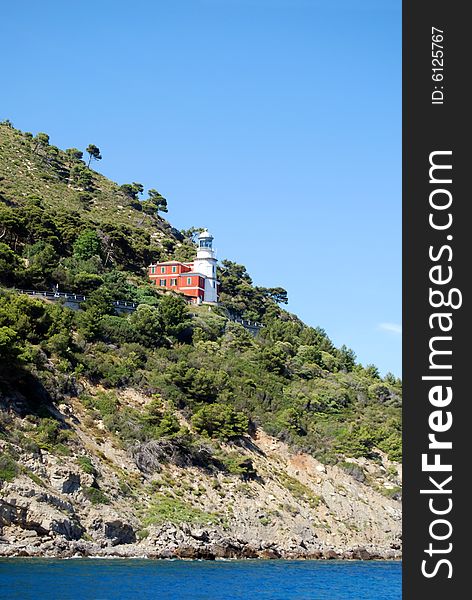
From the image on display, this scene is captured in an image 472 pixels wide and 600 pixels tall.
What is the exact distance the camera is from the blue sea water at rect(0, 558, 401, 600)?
26.6 m

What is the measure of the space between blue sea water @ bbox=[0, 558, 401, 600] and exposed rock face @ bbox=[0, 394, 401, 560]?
2.76 metres

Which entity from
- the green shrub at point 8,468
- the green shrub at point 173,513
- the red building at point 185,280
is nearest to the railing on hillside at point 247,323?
the red building at point 185,280

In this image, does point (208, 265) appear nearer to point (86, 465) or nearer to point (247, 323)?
point (247, 323)

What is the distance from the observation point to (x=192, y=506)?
1841 inches

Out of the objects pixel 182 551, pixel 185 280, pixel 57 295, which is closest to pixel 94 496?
pixel 182 551

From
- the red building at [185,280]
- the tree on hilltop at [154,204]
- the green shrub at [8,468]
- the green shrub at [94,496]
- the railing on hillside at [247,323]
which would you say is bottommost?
the green shrub at [94,496]

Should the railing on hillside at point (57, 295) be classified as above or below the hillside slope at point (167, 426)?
above

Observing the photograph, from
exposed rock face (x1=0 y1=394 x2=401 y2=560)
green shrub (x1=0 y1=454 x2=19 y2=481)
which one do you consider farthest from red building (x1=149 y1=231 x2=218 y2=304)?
green shrub (x1=0 y1=454 x2=19 y2=481)

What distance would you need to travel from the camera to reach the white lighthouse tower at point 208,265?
269 feet

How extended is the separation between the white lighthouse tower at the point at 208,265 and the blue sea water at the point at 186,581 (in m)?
42.4

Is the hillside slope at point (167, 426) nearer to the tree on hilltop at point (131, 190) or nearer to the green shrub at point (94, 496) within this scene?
the green shrub at point (94, 496)

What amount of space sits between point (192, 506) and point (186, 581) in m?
15.3

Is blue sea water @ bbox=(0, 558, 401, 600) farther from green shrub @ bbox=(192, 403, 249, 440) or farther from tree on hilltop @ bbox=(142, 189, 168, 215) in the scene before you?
tree on hilltop @ bbox=(142, 189, 168, 215)

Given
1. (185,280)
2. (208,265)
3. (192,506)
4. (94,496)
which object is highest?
(208,265)
